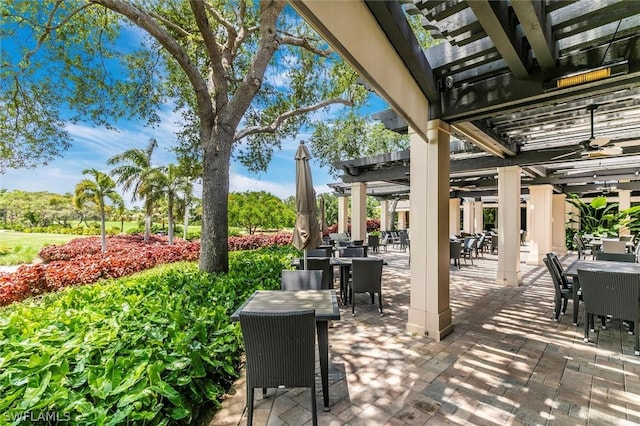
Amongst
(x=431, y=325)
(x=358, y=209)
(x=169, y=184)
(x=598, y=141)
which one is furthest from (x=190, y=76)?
(x=169, y=184)

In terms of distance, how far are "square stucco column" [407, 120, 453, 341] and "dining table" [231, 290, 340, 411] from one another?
5.28 feet

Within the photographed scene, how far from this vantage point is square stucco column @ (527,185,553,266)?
33.5ft

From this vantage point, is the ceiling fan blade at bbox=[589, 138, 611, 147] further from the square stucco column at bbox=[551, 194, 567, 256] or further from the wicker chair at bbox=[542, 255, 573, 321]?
the square stucco column at bbox=[551, 194, 567, 256]

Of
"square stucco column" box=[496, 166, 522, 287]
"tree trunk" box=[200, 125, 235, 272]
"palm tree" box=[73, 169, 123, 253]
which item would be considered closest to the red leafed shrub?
"tree trunk" box=[200, 125, 235, 272]

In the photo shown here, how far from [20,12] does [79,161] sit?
1010 cm

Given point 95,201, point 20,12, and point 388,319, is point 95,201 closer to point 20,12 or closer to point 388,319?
point 20,12

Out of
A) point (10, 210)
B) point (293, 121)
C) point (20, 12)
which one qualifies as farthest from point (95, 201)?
point (10, 210)

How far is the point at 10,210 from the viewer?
2400 cm

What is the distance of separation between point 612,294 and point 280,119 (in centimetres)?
681

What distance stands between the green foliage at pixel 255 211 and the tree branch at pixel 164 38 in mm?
11194

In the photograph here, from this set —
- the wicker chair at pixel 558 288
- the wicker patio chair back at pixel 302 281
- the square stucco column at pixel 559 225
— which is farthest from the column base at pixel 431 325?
the square stucco column at pixel 559 225

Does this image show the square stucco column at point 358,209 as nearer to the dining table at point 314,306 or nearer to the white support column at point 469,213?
the dining table at point 314,306

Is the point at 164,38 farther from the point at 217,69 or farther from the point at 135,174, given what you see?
the point at 135,174

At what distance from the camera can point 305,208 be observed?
447 cm
